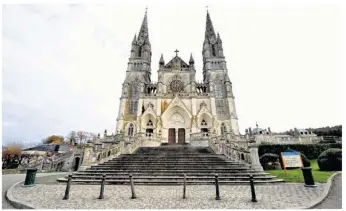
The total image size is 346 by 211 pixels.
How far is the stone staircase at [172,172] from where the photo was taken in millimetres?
8883

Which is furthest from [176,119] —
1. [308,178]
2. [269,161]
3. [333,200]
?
[333,200]

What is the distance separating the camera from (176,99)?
31234 mm

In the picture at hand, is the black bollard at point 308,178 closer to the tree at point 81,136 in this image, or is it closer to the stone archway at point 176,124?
the stone archway at point 176,124

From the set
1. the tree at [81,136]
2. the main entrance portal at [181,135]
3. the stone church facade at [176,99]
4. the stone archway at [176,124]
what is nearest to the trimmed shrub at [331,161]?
the stone church facade at [176,99]

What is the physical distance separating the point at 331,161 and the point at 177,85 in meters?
27.0

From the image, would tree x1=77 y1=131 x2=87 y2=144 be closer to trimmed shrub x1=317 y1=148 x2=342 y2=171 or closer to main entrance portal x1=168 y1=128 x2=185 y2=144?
main entrance portal x1=168 y1=128 x2=185 y2=144

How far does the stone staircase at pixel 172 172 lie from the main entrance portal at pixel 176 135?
1757 centimetres

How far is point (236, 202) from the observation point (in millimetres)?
5590

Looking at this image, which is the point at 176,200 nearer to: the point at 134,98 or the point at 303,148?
the point at 303,148

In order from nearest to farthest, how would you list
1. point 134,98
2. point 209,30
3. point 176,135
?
1. point 176,135
2. point 134,98
3. point 209,30

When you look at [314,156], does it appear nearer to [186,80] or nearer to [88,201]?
[88,201]

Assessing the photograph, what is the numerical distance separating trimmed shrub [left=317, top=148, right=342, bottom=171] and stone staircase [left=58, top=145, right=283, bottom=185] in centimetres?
469

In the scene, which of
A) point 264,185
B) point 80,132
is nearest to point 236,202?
point 264,185

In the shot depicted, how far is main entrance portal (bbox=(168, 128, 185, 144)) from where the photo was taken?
30297 millimetres
